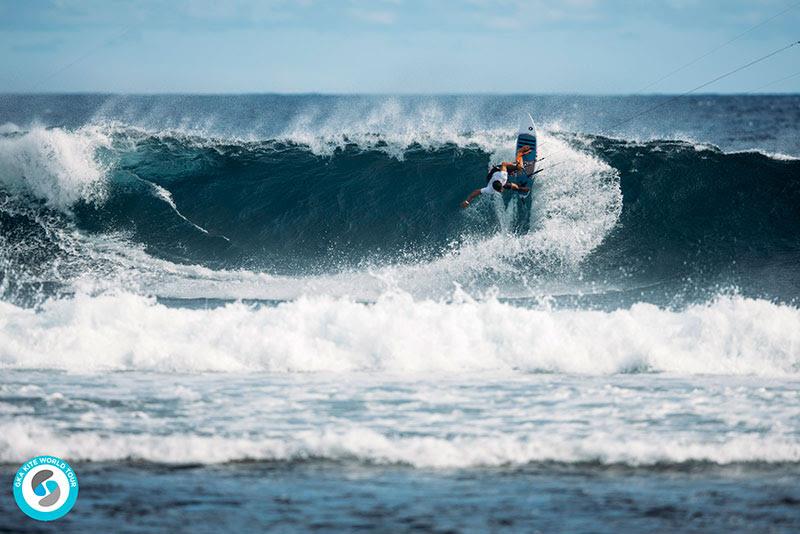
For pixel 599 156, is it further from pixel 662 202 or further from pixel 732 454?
pixel 732 454

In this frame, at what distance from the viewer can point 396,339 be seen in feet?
35.0

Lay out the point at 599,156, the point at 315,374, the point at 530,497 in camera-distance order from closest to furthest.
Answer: the point at 530,497 < the point at 315,374 < the point at 599,156

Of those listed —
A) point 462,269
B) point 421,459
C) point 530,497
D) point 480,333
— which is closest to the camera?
point 530,497

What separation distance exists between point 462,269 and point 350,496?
905 centimetres

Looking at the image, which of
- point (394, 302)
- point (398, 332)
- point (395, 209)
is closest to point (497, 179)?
point (394, 302)

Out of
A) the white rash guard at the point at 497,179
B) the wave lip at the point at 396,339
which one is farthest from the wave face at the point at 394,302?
the white rash guard at the point at 497,179

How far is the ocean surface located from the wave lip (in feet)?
0.13

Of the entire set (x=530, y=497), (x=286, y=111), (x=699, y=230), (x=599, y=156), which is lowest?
(x=530, y=497)

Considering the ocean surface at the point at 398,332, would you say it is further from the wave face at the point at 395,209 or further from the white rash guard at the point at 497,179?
the white rash guard at the point at 497,179

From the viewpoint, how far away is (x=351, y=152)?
19.1 m

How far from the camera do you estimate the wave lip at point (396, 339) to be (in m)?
10.2

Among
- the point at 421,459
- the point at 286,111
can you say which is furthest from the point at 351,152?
the point at 286,111
